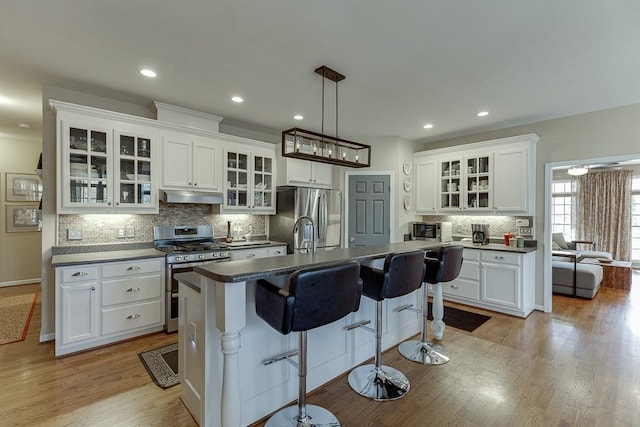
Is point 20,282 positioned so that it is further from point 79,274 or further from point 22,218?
point 79,274

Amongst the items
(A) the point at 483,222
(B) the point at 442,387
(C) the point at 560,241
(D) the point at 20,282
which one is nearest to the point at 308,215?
(B) the point at 442,387

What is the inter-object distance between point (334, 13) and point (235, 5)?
2.11ft

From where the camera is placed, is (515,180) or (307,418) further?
(515,180)

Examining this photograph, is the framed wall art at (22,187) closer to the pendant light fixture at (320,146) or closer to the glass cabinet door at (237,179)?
the glass cabinet door at (237,179)

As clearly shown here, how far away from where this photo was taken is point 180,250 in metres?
3.49

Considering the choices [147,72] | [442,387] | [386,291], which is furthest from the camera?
[147,72]

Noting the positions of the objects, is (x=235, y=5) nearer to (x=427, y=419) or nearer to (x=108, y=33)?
(x=108, y=33)

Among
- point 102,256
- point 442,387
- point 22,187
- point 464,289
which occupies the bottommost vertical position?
point 442,387

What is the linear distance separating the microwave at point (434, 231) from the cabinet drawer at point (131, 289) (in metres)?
3.95

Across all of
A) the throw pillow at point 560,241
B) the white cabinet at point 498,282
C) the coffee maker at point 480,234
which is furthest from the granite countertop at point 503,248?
the throw pillow at point 560,241

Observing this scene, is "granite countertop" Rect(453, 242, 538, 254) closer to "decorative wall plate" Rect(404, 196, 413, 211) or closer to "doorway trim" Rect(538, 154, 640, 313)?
"doorway trim" Rect(538, 154, 640, 313)

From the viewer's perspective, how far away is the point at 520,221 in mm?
4500

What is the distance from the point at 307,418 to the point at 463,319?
108 inches

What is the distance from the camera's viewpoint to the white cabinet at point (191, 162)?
3.69 m
